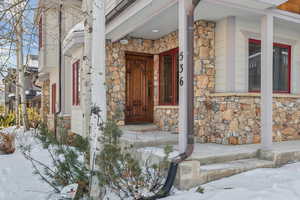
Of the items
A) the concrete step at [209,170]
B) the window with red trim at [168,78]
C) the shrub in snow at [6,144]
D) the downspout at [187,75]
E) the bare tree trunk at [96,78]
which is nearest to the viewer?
the bare tree trunk at [96,78]

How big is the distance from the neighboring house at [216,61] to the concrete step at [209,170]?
103cm

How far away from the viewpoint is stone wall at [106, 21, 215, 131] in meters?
4.96

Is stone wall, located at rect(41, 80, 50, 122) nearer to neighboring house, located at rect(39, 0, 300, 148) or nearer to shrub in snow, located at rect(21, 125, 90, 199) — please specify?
neighboring house, located at rect(39, 0, 300, 148)

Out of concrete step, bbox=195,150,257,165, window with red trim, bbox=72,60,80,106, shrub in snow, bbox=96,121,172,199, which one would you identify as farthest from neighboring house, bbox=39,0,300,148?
shrub in snow, bbox=96,121,172,199

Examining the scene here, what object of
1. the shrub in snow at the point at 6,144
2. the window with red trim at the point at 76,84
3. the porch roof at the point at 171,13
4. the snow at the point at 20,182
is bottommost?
the snow at the point at 20,182

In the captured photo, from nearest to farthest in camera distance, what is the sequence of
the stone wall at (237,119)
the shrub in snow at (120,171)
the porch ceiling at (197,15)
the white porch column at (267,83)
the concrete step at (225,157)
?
the shrub in snow at (120,171) → the concrete step at (225,157) → the white porch column at (267,83) → the porch ceiling at (197,15) → the stone wall at (237,119)

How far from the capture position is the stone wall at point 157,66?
16.3ft

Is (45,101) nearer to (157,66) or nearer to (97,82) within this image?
(157,66)

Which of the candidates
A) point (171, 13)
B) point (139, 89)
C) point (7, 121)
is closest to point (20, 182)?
point (139, 89)

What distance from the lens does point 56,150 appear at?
288cm

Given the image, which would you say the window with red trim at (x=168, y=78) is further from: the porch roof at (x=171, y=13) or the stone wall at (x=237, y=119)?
the stone wall at (x=237, y=119)

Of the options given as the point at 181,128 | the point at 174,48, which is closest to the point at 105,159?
the point at 181,128

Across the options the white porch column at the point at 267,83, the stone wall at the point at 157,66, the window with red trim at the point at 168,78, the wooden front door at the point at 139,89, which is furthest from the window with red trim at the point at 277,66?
the wooden front door at the point at 139,89

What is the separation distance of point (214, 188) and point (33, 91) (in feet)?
61.8
